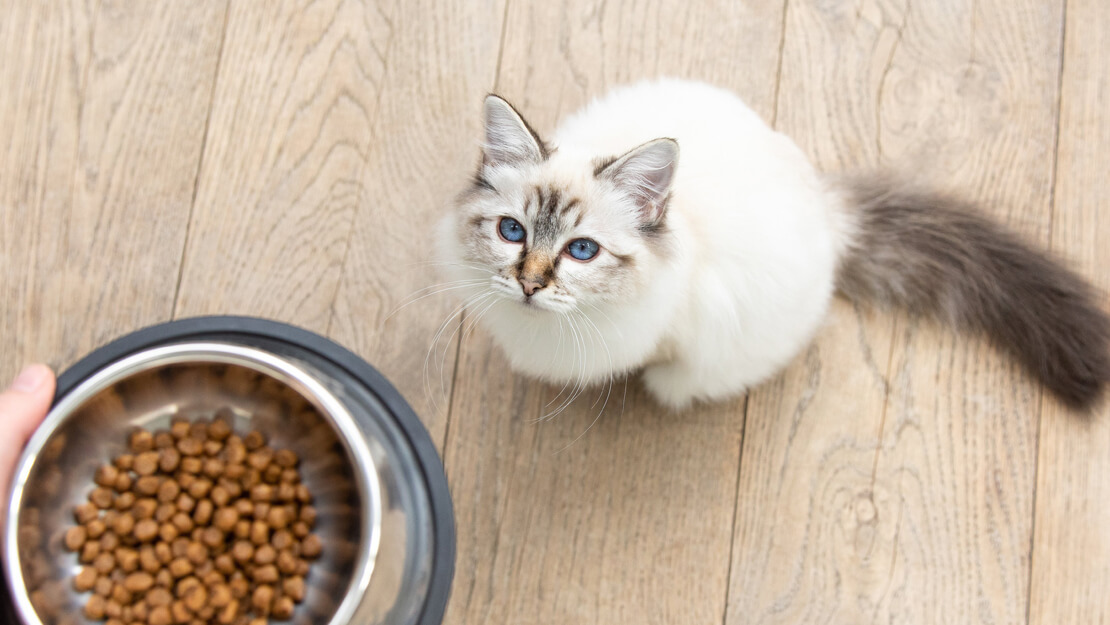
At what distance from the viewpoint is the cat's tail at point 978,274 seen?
4.46ft

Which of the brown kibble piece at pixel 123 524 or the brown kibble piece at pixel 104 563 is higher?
the brown kibble piece at pixel 123 524

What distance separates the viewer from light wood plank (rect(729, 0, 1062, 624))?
139cm

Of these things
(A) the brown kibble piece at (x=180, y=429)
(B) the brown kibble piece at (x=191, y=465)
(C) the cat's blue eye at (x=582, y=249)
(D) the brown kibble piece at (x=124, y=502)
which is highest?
(C) the cat's blue eye at (x=582, y=249)

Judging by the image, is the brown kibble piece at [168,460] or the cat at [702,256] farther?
the brown kibble piece at [168,460]

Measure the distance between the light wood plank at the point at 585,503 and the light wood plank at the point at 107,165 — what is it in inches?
25.6

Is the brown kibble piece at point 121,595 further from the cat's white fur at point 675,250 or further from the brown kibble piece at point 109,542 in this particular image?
the cat's white fur at point 675,250

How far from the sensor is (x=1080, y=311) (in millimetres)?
1354

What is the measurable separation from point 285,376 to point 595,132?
563 mm

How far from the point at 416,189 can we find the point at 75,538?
0.80 metres

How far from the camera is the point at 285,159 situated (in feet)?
4.95

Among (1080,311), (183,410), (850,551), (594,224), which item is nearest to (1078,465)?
(1080,311)

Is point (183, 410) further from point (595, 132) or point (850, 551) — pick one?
point (850, 551)

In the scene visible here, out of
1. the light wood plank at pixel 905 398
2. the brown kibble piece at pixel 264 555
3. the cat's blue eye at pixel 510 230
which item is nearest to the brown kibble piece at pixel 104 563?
the brown kibble piece at pixel 264 555

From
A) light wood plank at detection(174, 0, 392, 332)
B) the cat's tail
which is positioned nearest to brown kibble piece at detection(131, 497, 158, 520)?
light wood plank at detection(174, 0, 392, 332)
